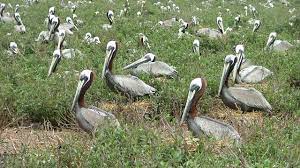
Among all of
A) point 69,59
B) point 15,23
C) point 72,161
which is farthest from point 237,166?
point 15,23

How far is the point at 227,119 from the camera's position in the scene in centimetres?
794

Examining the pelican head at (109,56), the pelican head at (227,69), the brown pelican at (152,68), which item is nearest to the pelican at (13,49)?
the brown pelican at (152,68)

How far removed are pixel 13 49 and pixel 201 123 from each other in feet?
21.7

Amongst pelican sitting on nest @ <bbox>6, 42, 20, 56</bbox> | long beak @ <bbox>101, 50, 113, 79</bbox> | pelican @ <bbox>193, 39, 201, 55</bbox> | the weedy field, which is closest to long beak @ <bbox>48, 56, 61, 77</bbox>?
the weedy field

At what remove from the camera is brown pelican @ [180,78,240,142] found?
6203 millimetres

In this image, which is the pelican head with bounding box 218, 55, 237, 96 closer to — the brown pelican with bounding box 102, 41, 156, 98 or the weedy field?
the weedy field

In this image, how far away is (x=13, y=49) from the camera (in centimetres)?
1214

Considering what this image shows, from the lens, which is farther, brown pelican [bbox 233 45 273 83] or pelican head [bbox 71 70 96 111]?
brown pelican [bbox 233 45 273 83]

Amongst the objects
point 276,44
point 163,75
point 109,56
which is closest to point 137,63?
point 163,75

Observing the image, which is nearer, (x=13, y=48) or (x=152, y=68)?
(x=152, y=68)

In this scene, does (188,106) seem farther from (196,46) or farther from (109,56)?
(196,46)

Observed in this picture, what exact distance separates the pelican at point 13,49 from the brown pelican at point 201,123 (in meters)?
5.62

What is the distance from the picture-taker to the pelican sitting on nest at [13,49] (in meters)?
11.8

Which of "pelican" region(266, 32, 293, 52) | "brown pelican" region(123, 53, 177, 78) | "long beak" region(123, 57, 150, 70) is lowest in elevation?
"pelican" region(266, 32, 293, 52)
